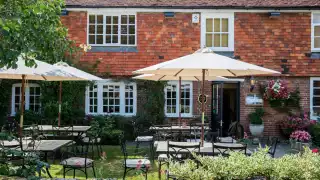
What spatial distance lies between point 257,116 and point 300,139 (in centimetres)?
228

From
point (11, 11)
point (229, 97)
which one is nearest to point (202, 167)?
point (11, 11)

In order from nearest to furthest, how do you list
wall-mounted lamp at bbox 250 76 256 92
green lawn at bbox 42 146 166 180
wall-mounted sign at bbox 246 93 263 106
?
green lawn at bbox 42 146 166 180, wall-mounted lamp at bbox 250 76 256 92, wall-mounted sign at bbox 246 93 263 106

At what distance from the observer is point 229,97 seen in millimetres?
20734

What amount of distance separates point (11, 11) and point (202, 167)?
4010mm

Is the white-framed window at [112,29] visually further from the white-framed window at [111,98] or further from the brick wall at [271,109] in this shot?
the brick wall at [271,109]

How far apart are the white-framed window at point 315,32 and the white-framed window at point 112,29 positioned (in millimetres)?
7430

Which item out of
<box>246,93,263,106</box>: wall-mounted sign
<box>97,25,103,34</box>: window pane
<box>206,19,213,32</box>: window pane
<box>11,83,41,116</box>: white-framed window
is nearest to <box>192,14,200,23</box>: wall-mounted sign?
<box>206,19,213,32</box>: window pane

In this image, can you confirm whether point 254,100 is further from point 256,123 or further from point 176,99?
point 176,99

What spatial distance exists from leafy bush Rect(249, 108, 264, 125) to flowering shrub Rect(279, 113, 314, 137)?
92 cm

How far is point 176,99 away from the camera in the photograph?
1766 centimetres

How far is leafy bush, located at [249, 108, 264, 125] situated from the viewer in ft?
55.6

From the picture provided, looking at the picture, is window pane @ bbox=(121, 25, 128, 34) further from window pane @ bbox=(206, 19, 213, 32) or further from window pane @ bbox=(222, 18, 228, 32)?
window pane @ bbox=(222, 18, 228, 32)

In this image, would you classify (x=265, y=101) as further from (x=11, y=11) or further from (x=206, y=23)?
(x=11, y=11)

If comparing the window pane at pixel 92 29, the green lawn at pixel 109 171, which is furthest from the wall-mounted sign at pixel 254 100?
the window pane at pixel 92 29
